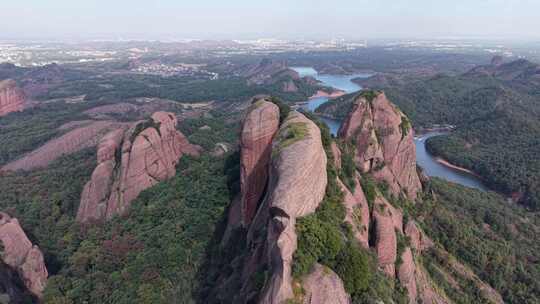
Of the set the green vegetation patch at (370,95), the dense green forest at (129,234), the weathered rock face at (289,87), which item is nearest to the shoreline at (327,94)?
the weathered rock face at (289,87)

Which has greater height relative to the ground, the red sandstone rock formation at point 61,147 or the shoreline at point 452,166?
the red sandstone rock formation at point 61,147

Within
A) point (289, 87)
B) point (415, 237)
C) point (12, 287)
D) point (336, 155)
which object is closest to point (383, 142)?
point (336, 155)

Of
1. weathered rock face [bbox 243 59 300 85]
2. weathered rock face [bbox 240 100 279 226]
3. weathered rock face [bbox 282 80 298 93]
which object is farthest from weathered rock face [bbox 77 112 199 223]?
weathered rock face [bbox 243 59 300 85]

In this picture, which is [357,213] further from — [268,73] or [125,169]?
[268,73]

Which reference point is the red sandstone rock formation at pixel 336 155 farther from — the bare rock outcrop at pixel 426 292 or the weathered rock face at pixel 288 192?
the bare rock outcrop at pixel 426 292

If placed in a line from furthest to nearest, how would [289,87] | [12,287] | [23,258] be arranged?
[289,87]
[23,258]
[12,287]

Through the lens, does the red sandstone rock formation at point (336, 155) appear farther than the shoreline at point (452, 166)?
No
